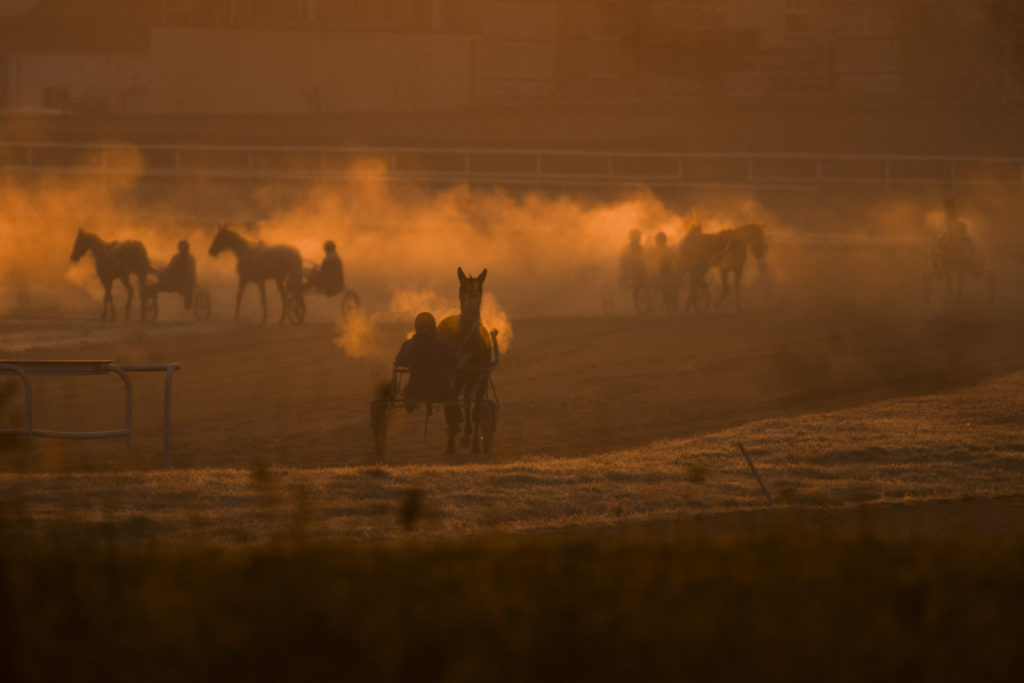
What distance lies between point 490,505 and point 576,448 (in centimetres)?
458

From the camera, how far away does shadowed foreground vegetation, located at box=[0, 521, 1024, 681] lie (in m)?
4.83

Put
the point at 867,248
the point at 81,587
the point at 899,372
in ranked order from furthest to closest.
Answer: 1. the point at 867,248
2. the point at 899,372
3. the point at 81,587

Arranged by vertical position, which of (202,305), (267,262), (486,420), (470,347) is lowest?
(486,420)

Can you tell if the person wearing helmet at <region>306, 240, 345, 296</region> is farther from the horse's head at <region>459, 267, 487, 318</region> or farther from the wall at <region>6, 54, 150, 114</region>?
the wall at <region>6, 54, 150, 114</region>

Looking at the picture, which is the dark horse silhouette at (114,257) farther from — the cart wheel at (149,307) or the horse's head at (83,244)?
the cart wheel at (149,307)

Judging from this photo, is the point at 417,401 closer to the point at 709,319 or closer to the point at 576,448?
the point at 576,448

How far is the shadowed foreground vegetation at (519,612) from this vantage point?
4828mm

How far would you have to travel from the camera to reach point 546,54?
50.1 meters

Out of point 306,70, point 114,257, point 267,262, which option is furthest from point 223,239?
point 306,70

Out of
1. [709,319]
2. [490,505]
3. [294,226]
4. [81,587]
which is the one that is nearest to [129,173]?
[294,226]

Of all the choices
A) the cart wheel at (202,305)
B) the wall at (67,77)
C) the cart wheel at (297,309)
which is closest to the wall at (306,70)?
the wall at (67,77)

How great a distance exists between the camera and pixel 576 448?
1440cm

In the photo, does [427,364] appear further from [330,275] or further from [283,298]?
[283,298]

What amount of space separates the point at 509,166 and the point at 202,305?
52.6 ft
